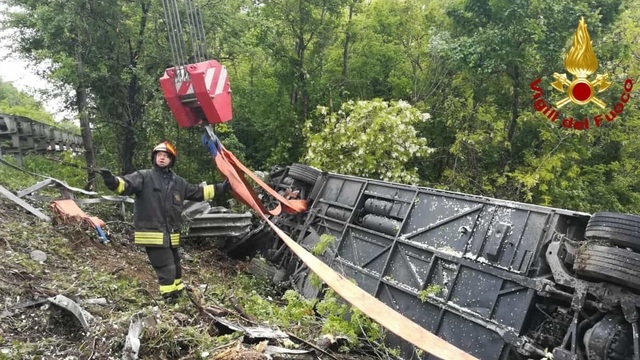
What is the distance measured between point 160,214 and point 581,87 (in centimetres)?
826

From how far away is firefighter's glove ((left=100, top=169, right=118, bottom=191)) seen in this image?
407 cm

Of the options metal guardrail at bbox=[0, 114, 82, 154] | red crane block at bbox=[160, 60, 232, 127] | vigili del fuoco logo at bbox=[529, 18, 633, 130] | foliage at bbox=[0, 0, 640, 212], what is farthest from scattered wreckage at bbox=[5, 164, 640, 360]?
vigili del fuoco logo at bbox=[529, 18, 633, 130]

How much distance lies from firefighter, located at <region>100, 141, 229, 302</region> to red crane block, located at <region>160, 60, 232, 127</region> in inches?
32.7

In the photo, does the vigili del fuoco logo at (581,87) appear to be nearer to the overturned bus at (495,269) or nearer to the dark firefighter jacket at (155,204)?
the overturned bus at (495,269)

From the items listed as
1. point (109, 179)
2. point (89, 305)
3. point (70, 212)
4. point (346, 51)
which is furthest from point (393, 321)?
point (346, 51)

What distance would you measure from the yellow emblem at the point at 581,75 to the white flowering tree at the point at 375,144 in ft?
8.61

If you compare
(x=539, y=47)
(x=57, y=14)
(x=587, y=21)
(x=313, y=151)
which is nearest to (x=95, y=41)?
(x=57, y=14)

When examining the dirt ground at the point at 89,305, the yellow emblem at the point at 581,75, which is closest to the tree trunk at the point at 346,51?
the yellow emblem at the point at 581,75

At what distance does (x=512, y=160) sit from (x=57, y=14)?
922 cm

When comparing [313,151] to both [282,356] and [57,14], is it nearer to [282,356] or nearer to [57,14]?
[57,14]

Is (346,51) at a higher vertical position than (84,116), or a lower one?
higher

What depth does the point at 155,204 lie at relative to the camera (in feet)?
15.0

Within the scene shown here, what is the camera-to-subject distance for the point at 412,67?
12.2 metres

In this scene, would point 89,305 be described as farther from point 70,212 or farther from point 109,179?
point 70,212
